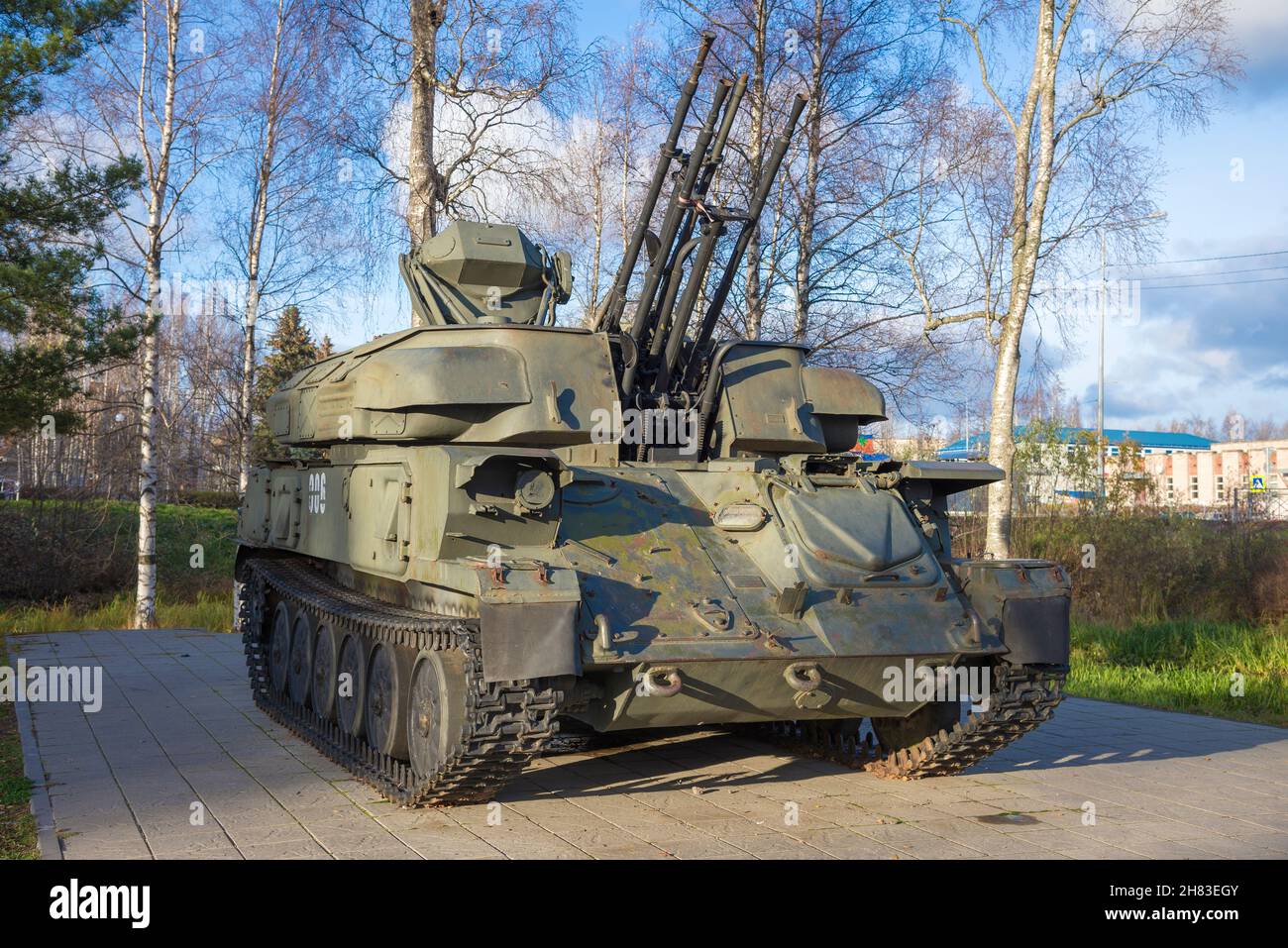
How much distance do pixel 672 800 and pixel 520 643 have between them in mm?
1941

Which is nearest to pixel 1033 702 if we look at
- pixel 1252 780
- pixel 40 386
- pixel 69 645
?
pixel 1252 780

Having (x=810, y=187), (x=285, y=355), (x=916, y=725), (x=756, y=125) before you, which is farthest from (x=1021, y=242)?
(x=285, y=355)

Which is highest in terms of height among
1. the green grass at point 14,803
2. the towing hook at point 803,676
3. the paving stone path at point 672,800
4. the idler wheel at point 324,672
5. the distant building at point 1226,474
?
the distant building at point 1226,474

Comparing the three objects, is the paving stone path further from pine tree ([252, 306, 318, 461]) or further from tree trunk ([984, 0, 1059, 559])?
pine tree ([252, 306, 318, 461])

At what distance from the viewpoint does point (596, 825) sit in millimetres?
6809

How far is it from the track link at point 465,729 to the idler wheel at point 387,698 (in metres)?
0.08

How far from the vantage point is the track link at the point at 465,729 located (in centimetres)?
629

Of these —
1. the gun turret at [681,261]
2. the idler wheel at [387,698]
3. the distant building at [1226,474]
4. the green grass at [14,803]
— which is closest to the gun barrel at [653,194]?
the gun turret at [681,261]

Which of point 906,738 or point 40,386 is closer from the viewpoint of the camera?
point 906,738

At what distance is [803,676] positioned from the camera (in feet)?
22.0

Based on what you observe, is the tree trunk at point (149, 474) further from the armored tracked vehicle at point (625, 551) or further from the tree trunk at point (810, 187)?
the tree trunk at point (810, 187)

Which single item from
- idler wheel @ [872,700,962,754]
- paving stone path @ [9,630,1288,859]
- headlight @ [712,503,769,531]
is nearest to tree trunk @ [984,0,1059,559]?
paving stone path @ [9,630,1288,859]

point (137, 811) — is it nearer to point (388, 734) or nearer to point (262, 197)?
point (388, 734)
